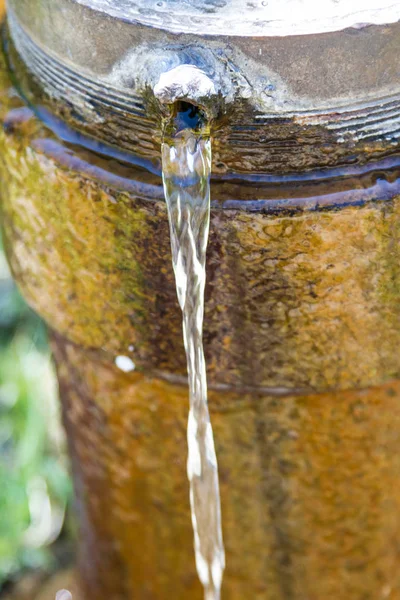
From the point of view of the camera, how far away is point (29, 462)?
2.16 meters

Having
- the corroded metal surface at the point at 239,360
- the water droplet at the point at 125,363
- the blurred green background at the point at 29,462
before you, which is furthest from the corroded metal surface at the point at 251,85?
the blurred green background at the point at 29,462

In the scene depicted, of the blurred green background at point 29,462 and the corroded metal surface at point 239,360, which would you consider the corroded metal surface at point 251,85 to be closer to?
the corroded metal surface at point 239,360

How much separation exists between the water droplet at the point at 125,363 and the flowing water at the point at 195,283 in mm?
102

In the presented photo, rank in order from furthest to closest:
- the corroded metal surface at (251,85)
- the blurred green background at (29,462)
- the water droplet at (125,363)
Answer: the blurred green background at (29,462) < the water droplet at (125,363) < the corroded metal surface at (251,85)

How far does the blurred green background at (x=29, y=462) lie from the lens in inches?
81.5

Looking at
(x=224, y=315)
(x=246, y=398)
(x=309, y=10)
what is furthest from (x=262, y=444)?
(x=309, y=10)

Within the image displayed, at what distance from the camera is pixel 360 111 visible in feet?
3.12

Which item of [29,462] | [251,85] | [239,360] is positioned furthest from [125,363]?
[29,462]

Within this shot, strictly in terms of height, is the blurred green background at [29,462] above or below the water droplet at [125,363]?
below

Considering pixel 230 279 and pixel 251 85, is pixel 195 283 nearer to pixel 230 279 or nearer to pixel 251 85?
pixel 230 279

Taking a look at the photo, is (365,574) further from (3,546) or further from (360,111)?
(3,546)

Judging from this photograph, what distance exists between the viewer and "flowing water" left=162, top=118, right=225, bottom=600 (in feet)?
3.06

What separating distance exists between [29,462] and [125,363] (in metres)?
1.08

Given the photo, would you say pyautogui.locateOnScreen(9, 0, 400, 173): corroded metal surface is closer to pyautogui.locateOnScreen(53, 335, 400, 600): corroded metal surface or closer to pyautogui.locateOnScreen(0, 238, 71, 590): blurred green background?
pyautogui.locateOnScreen(53, 335, 400, 600): corroded metal surface
